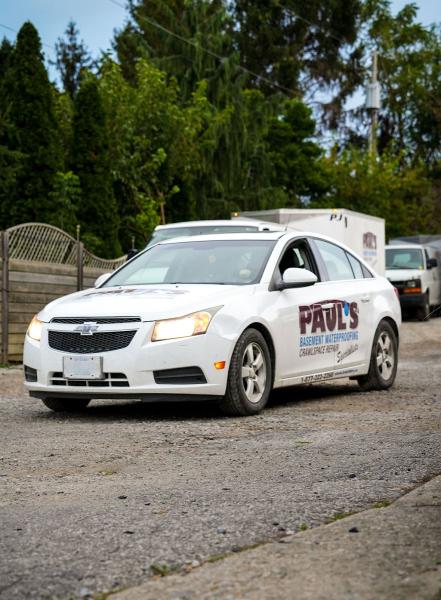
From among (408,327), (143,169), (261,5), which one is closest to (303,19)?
(261,5)

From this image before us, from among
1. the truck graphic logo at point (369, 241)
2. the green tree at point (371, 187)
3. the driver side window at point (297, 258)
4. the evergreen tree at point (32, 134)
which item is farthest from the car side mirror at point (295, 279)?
the green tree at point (371, 187)

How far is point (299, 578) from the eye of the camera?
4242 mm

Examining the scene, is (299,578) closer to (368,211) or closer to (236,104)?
(236,104)

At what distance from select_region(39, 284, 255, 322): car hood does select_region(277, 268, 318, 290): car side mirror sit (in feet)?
1.19

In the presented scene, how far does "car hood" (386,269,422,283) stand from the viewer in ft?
103

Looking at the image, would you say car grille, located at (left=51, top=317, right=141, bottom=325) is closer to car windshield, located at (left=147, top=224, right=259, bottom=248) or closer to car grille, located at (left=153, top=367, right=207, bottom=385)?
car grille, located at (left=153, top=367, right=207, bottom=385)

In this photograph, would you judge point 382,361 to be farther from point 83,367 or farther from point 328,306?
point 83,367

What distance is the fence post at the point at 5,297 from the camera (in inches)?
626

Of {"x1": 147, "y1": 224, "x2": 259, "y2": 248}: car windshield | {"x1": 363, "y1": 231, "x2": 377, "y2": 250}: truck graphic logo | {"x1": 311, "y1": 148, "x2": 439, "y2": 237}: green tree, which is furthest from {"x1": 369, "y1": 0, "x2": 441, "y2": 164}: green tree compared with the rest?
{"x1": 147, "y1": 224, "x2": 259, "y2": 248}: car windshield

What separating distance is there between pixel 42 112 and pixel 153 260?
14.0 m

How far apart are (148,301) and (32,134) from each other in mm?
15687

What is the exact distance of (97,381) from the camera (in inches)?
377

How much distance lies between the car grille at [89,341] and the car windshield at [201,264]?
48.6 inches

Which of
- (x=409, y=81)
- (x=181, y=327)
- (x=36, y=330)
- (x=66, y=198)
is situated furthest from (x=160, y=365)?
(x=409, y=81)
